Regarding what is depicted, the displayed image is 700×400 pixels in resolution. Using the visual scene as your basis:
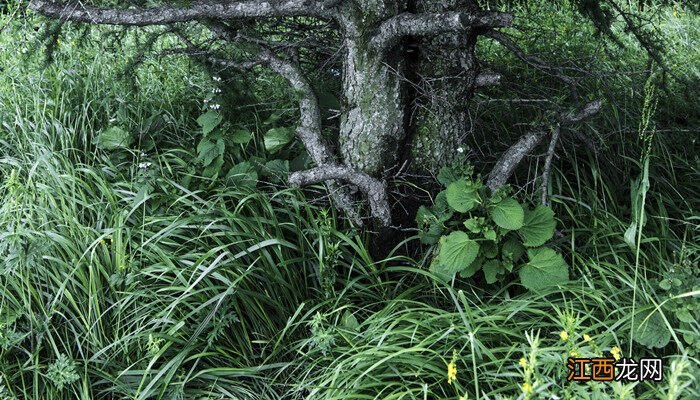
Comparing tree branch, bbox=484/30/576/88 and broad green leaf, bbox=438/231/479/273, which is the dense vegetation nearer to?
broad green leaf, bbox=438/231/479/273

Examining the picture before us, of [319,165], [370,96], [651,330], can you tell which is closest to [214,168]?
[319,165]

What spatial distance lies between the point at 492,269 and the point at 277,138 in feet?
3.82

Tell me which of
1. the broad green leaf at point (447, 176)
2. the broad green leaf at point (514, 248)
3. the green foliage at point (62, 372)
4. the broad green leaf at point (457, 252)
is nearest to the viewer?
the green foliage at point (62, 372)

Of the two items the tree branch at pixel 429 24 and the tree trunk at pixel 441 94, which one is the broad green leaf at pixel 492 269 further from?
the tree branch at pixel 429 24

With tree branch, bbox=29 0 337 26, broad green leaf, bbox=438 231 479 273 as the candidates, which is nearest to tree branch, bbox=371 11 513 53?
tree branch, bbox=29 0 337 26

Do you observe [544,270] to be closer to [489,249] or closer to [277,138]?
[489,249]

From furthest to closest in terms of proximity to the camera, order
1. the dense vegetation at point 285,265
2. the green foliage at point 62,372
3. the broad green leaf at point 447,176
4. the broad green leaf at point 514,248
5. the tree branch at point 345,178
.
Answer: the tree branch at point 345,178, the broad green leaf at point 447,176, the broad green leaf at point 514,248, the green foliage at point 62,372, the dense vegetation at point 285,265

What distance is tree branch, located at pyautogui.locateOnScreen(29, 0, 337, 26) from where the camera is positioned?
3018 mm

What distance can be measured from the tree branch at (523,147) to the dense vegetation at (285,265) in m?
0.13

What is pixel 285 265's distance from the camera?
291 centimetres

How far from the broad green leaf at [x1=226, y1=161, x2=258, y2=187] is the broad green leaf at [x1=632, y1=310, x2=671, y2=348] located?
1.64 meters

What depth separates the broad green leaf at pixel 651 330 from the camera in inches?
89.3

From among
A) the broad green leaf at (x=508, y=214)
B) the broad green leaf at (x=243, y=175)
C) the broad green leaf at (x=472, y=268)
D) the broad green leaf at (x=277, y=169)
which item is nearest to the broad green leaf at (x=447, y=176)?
the broad green leaf at (x=508, y=214)

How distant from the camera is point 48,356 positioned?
2789 millimetres
